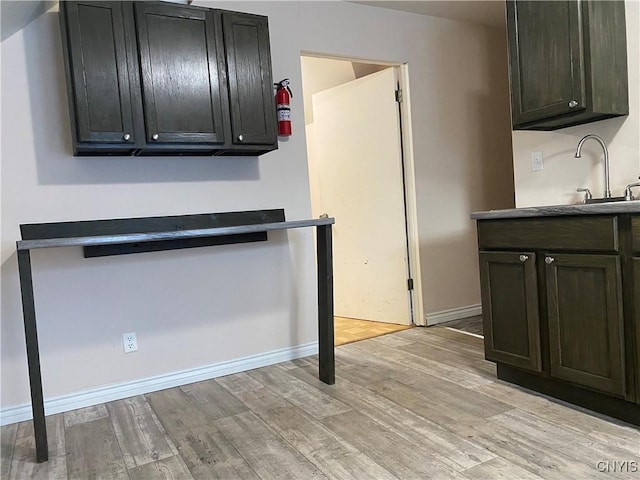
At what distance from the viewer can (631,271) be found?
1.89 metres

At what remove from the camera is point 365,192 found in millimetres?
4035

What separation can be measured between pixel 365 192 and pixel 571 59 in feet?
6.56

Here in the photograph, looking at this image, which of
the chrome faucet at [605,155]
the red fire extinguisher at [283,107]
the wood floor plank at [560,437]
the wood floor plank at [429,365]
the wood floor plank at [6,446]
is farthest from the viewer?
the red fire extinguisher at [283,107]

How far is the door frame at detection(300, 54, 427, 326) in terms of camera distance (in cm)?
371

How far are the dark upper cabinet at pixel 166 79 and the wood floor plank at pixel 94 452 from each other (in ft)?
4.36

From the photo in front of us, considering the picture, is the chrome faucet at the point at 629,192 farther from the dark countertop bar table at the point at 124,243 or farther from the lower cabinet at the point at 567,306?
the dark countertop bar table at the point at 124,243

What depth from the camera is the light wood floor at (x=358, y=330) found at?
3.65 meters

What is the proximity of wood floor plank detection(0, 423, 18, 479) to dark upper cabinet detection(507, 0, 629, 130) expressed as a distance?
2.80 m

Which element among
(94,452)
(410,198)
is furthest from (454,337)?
(94,452)

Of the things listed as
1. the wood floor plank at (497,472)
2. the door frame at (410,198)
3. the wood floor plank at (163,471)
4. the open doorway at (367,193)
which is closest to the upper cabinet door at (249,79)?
the open doorway at (367,193)

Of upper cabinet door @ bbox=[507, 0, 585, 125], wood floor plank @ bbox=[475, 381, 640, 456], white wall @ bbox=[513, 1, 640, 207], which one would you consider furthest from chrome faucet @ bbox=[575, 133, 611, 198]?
wood floor plank @ bbox=[475, 381, 640, 456]

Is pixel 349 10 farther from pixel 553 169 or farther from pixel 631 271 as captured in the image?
pixel 631 271

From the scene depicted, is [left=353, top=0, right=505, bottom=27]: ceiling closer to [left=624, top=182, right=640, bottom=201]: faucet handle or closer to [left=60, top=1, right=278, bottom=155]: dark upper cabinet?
[left=60, top=1, right=278, bottom=155]: dark upper cabinet

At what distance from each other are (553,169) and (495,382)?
3.91 feet
